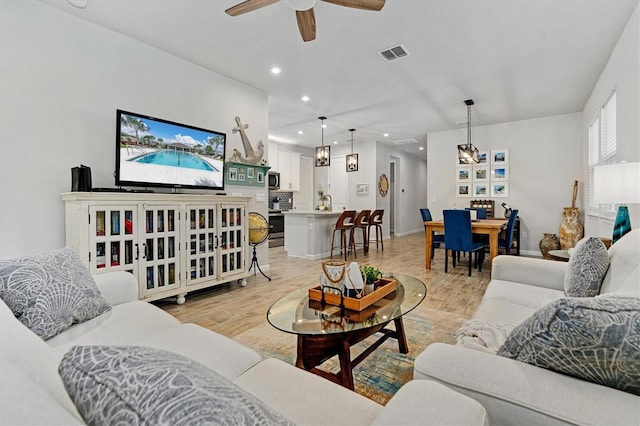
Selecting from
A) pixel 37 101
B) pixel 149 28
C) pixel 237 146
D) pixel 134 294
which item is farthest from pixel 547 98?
pixel 37 101

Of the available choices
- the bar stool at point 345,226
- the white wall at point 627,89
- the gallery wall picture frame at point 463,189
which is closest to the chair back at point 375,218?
the bar stool at point 345,226

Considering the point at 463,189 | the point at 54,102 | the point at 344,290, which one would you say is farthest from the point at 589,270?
the point at 463,189

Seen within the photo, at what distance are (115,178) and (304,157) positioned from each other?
6315mm

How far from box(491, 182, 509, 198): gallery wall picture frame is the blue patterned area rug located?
187 inches

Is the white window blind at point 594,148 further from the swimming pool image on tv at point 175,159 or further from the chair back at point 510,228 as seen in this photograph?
the swimming pool image on tv at point 175,159

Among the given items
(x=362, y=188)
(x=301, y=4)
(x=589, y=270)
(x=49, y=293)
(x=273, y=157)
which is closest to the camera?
(x=49, y=293)

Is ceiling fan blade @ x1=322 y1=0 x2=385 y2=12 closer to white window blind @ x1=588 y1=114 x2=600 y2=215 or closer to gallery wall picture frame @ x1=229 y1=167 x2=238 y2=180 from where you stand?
gallery wall picture frame @ x1=229 y1=167 x2=238 y2=180

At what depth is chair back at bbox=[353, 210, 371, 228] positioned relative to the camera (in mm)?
6248

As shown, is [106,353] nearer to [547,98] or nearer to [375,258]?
[375,258]

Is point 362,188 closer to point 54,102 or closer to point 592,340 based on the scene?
point 54,102

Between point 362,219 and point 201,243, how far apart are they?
3.79 meters

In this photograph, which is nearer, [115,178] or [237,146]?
[115,178]

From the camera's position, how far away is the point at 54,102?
2734 millimetres

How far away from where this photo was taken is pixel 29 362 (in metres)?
0.58
